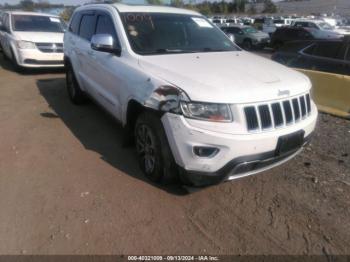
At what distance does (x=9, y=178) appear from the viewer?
3834 millimetres

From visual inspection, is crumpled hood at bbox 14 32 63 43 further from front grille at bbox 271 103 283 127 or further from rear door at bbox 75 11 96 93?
Result: front grille at bbox 271 103 283 127

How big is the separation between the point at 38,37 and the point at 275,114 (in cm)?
853

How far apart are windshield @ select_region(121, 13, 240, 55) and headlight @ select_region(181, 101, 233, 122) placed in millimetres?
1261

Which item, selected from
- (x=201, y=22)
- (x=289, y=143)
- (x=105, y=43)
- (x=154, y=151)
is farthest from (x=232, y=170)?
(x=201, y=22)

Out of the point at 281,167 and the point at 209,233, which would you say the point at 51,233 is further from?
the point at 281,167

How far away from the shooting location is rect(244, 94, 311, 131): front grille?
9.79 ft

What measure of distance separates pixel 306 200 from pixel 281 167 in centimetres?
73

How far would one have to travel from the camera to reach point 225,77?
10.7 feet

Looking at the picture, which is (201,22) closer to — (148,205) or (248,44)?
(148,205)

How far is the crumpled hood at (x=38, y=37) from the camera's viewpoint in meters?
9.55

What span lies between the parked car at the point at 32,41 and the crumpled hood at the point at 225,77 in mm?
6940

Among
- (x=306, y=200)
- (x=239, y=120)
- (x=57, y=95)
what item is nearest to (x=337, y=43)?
(x=306, y=200)

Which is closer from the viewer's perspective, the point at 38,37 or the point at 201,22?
the point at 201,22

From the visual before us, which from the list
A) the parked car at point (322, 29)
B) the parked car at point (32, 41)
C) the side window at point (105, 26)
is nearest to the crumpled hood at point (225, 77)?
the side window at point (105, 26)
